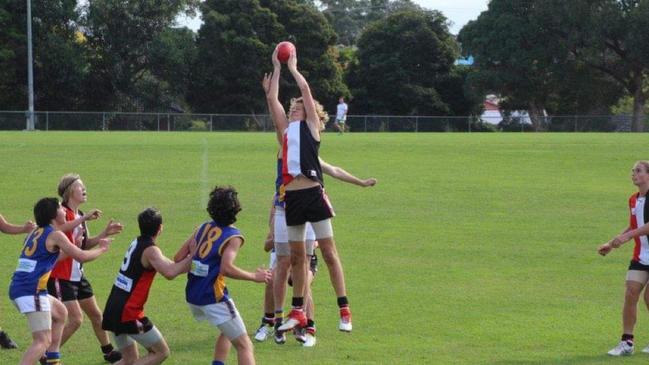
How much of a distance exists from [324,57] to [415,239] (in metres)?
56.3

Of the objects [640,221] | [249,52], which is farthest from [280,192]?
[249,52]

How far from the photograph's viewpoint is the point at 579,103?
79312 millimetres

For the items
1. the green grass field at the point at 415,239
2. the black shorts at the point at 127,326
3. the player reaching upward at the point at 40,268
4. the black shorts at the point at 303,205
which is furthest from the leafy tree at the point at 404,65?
the black shorts at the point at 127,326

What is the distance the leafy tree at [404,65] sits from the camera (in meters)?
76.4

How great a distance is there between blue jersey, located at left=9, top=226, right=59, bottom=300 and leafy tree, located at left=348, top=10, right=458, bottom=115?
225 feet

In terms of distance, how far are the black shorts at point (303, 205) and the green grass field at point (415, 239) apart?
1295 millimetres

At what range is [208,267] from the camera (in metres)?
7.72

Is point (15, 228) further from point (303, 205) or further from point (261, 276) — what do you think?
point (261, 276)

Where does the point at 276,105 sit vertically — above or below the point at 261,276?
above

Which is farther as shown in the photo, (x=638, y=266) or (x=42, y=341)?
(x=638, y=266)

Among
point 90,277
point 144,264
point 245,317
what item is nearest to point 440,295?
point 245,317

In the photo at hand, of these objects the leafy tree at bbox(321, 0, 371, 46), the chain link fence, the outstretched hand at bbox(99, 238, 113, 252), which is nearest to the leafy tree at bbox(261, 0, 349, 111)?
the chain link fence

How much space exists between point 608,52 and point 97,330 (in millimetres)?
73305

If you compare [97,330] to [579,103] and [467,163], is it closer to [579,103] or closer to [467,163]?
[467,163]
